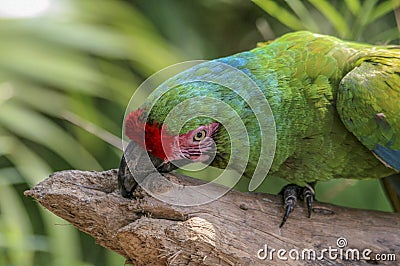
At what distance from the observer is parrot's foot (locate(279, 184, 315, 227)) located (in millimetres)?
1219

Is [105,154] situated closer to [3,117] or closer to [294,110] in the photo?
[3,117]

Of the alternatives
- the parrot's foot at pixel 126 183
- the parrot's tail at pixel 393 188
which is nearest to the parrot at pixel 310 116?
the parrot's foot at pixel 126 183

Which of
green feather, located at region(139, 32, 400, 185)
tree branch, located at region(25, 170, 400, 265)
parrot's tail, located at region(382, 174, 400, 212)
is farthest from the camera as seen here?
parrot's tail, located at region(382, 174, 400, 212)

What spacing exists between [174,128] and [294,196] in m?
0.36

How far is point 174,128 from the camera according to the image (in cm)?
104

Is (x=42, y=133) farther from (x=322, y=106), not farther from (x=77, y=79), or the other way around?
(x=322, y=106)

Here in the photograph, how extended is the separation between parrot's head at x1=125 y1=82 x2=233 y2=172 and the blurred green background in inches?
12.0

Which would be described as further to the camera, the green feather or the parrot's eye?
the green feather

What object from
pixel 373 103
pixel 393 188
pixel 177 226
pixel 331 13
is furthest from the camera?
pixel 393 188

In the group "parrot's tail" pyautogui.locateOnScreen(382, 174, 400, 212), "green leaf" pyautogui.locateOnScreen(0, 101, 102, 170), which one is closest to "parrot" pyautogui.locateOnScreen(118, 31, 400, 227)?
"parrot's tail" pyautogui.locateOnScreen(382, 174, 400, 212)

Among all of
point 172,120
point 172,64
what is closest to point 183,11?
point 172,64

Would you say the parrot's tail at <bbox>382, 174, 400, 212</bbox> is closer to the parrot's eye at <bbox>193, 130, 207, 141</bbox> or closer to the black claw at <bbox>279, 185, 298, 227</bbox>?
the black claw at <bbox>279, 185, 298, 227</bbox>

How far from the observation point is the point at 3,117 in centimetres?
144

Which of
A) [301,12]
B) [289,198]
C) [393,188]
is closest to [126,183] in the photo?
[289,198]
